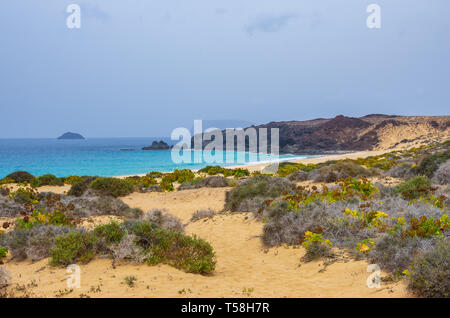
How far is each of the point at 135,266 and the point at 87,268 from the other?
86cm

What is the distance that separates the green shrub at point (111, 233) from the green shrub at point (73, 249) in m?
0.18

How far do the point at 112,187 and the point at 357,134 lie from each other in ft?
263

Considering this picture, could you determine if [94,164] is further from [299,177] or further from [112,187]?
[299,177]

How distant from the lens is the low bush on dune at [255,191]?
13059 mm


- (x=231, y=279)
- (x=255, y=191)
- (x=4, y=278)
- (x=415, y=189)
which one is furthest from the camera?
(x=255, y=191)

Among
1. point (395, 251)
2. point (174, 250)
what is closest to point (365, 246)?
point (395, 251)

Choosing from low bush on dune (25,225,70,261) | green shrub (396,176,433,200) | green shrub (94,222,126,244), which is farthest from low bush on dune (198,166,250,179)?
green shrub (94,222,126,244)

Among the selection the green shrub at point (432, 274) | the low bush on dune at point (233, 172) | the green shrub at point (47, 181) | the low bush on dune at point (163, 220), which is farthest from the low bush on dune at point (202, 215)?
the green shrub at point (47, 181)

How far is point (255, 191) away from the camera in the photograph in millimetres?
13344

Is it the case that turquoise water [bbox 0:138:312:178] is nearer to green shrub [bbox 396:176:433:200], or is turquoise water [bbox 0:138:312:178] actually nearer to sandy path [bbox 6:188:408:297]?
green shrub [bbox 396:176:433:200]

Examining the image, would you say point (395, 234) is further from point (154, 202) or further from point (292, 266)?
point (154, 202)
